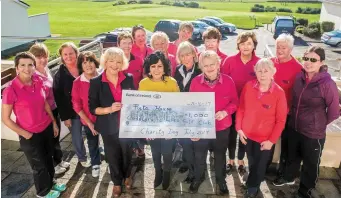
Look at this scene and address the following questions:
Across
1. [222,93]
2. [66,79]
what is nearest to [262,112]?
[222,93]

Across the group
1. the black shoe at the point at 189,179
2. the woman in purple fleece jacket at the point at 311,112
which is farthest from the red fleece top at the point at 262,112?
the black shoe at the point at 189,179

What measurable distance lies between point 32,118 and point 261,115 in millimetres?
2798

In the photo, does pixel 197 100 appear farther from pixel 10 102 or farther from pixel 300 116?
pixel 10 102

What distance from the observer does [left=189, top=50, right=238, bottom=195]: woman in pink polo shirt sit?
3.59 m

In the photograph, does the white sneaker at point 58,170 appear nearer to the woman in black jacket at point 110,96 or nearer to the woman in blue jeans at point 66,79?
the woman in blue jeans at point 66,79

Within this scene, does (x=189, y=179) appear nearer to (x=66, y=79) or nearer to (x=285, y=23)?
(x=66, y=79)

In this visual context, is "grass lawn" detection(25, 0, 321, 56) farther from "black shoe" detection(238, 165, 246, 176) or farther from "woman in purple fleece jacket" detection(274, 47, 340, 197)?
"woman in purple fleece jacket" detection(274, 47, 340, 197)

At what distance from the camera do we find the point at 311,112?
3674 millimetres

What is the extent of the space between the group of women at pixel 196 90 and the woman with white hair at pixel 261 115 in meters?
0.01

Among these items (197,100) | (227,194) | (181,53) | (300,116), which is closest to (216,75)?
(197,100)

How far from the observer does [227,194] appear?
4215 millimetres

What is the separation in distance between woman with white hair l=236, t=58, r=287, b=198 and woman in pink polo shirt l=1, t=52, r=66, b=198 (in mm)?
2524

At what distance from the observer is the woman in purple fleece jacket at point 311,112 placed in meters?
3.53

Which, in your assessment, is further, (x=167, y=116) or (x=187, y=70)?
(x=187, y=70)
